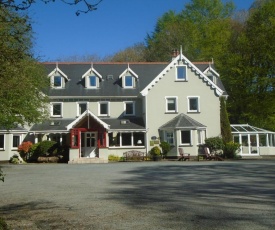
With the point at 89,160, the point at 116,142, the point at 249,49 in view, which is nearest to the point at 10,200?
the point at 89,160

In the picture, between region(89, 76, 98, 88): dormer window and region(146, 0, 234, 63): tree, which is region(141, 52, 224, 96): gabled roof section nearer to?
region(89, 76, 98, 88): dormer window

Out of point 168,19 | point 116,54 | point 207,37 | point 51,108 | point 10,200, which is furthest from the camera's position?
point 116,54

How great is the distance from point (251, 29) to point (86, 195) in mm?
29394

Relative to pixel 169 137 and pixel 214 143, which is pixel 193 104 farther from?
pixel 214 143

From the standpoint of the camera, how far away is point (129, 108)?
1505 inches

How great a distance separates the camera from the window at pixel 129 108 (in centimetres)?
3797

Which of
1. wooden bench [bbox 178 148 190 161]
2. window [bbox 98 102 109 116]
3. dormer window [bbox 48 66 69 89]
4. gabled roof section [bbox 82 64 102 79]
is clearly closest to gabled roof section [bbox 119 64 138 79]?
gabled roof section [bbox 82 64 102 79]

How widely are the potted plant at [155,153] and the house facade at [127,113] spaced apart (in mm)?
1232

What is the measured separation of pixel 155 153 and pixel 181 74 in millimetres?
8486

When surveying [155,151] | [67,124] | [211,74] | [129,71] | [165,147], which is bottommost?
[155,151]

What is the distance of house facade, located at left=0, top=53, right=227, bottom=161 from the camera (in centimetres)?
3484

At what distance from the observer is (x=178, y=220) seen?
25.1 feet

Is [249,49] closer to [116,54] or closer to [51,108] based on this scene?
[51,108]

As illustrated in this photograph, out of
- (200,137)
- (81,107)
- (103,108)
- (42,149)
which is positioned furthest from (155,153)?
(42,149)
